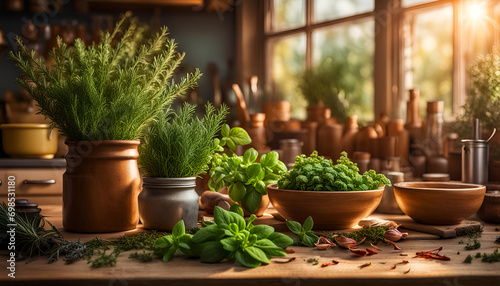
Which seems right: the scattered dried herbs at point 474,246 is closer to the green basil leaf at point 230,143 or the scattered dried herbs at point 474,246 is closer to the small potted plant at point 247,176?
the small potted plant at point 247,176

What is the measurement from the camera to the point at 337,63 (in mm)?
2922

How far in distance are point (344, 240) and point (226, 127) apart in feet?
1.68

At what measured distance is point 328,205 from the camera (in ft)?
3.48

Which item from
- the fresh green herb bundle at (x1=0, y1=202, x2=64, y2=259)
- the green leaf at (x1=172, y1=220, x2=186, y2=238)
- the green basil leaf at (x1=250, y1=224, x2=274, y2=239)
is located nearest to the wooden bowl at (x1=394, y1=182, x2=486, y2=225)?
the green basil leaf at (x1=250, y1=224, x2=274, y2=239)

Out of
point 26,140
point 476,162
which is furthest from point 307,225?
point 26,140

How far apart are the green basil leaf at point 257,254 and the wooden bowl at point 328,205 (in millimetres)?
254

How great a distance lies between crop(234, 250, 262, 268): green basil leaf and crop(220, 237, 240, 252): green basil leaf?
0.04ft

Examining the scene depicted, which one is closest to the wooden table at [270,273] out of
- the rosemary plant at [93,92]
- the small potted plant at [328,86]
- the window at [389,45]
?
the rosemary plant at [93,92]

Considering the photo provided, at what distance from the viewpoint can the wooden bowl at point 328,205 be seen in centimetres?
106

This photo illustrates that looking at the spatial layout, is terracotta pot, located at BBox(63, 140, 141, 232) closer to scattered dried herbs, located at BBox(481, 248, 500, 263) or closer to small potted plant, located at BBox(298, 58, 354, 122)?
scattered dried herbs, located at BBox(481, 248, 500, 263)

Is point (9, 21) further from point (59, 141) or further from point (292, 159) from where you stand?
point (292, 159)

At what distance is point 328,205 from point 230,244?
1.00ft

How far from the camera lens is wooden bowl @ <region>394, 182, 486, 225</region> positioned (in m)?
1.12

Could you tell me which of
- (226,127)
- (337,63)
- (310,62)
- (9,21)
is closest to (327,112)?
(226,127)
